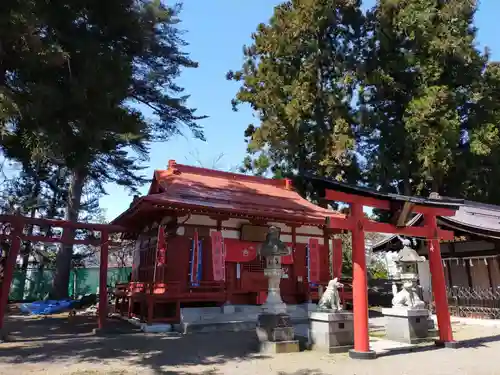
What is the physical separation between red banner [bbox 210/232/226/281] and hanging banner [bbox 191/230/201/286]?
47cm

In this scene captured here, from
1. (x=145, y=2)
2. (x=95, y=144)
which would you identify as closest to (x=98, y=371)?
(x=95, y=144)

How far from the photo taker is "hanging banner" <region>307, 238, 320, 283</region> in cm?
1476

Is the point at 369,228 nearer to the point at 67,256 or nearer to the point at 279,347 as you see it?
the point at 279,347

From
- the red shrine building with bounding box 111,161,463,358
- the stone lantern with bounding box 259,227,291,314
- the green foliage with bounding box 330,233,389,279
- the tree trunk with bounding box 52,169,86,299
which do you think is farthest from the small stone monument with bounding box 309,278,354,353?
the tree trunk with bounding box 52,169,86,299

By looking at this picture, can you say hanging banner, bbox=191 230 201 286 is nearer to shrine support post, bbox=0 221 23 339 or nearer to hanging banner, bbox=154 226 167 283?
hanging banner, bbox=154 226 167 283

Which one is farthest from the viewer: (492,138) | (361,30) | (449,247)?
(361,30)

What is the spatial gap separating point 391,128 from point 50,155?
19.4m

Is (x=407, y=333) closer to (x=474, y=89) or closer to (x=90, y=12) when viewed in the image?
(x=90, y=12)

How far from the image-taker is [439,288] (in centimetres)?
893

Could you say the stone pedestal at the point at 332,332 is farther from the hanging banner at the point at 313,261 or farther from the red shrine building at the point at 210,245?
the hanging banner at the point at 313,261

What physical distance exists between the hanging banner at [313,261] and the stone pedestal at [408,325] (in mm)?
5321

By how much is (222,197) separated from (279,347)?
679 cm

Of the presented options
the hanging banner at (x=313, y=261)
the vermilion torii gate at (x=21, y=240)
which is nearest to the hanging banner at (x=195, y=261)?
the vermilion torii gate at (x=21, y=240)

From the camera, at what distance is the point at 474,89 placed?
71.3 feet
